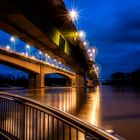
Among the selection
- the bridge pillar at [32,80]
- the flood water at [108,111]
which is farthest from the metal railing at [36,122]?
the bridge pillar at [32,80]

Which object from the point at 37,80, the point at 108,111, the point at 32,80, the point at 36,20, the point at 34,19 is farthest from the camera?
the point at 32,80

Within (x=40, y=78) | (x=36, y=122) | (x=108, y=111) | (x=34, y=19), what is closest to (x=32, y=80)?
(x=40, y=78)

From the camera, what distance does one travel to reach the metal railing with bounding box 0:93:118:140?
4.34 meters

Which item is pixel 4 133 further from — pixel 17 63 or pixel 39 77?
pixel 39 77

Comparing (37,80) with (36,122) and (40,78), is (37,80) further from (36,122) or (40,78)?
(36,122)


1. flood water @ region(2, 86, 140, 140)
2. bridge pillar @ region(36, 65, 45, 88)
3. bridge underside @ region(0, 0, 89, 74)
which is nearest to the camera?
flood water @ region(2, 86, 140, 140)

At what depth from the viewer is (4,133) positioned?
9.03 meters

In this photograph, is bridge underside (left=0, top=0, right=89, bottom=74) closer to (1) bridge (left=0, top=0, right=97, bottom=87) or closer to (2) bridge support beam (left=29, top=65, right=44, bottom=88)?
(1) bridge (left=0, top=0, right=97, bottom=87)

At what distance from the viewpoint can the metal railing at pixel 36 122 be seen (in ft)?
14.2

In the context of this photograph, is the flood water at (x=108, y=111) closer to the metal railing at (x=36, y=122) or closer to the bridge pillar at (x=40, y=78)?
the metal railing at (x=36, y=122)

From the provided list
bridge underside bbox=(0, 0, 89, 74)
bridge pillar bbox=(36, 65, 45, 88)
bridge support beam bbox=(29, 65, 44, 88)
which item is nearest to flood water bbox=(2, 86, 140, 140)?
bridge underside bbox=(0, 0, 89, 74)

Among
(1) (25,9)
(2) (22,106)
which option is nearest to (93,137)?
(2) (22,106)

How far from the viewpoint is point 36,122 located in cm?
750

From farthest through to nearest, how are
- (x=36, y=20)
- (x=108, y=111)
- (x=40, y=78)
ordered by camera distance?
(x=40, y=78)
(x=108, y=111)
(x=36, y=20)
